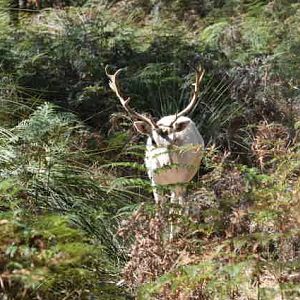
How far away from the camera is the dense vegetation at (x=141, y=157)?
11.3 feet

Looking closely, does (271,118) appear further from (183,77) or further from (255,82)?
(183,77)

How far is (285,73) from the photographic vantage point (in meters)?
8.91

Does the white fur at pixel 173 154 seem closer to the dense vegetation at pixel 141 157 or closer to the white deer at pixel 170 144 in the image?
the white deer at pixel 170 144

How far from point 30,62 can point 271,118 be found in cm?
279

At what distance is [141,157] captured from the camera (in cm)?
705

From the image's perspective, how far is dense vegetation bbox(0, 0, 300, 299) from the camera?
3.44 metres

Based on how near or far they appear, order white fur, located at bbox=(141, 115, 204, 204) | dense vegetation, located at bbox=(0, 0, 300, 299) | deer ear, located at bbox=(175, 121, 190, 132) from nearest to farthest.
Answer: dense vegetation, located at bbox=(0, 0, 300, 299) < white fur, located at bbox=(141, 115, 204, 204) < deer ear, located at bbox=(175, 121, 190, 132)

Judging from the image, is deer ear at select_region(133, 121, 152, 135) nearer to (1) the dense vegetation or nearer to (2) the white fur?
(2) the white fur

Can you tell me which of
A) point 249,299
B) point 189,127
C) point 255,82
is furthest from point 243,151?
point 249,299

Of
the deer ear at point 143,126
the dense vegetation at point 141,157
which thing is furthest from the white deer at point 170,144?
the dense vegetation at point 141,157

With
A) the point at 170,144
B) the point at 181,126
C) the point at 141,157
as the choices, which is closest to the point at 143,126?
the point at 181,126

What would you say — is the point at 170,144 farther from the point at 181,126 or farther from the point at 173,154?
the point at 181,126

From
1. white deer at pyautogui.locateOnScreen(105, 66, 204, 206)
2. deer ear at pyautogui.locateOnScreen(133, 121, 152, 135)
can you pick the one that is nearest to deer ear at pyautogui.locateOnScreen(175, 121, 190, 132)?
white deer at pyautogui.locateOnScreen(105, 66, 204, 206)

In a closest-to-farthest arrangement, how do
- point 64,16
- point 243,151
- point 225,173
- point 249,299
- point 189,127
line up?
point 249,299
point 225,173
point 189,127
point 243,151
point 64,16
